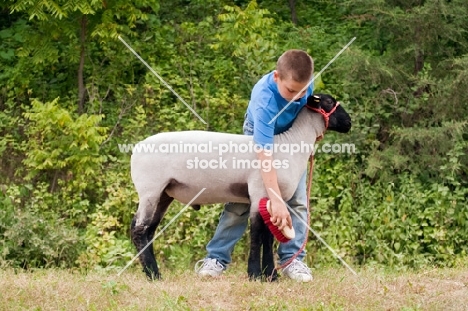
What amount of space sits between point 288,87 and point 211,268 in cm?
172

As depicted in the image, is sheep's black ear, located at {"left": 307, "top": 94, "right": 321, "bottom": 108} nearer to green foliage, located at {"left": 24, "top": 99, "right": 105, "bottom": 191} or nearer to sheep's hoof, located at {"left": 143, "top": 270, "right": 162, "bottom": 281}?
sheep's hoof, located at {"left": 143, "top": 270, "right": 162, "bottom": 281}

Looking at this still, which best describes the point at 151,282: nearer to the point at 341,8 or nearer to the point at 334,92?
the point at 334,92

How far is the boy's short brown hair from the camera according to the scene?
5.31 metres

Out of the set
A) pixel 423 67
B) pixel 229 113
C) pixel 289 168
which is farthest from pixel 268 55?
pixel 289 168

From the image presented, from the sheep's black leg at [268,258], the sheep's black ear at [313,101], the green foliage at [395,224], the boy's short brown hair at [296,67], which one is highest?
the boy's short brown hair at [296,67]

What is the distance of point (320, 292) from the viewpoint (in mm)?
5352

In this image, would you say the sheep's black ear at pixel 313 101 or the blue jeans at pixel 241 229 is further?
the blue jeans at pixel 241 229

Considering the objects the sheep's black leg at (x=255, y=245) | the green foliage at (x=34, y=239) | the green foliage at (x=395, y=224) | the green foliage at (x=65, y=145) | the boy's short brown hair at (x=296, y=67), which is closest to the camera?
the boy's short brown hair at (x=296, y=67)

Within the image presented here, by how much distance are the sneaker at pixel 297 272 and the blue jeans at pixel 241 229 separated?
105 mm

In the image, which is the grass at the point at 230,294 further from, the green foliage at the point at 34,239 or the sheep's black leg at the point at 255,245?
the green foliage at the point at 34,239

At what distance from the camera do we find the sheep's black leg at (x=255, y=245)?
18.3ft

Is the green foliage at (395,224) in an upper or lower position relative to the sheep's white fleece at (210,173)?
lower

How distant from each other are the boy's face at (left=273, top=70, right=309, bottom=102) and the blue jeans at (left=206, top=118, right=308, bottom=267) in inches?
34.5

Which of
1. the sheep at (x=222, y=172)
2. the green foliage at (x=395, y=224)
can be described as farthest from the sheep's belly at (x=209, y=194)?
the green foliage at (x=395, y=224)
